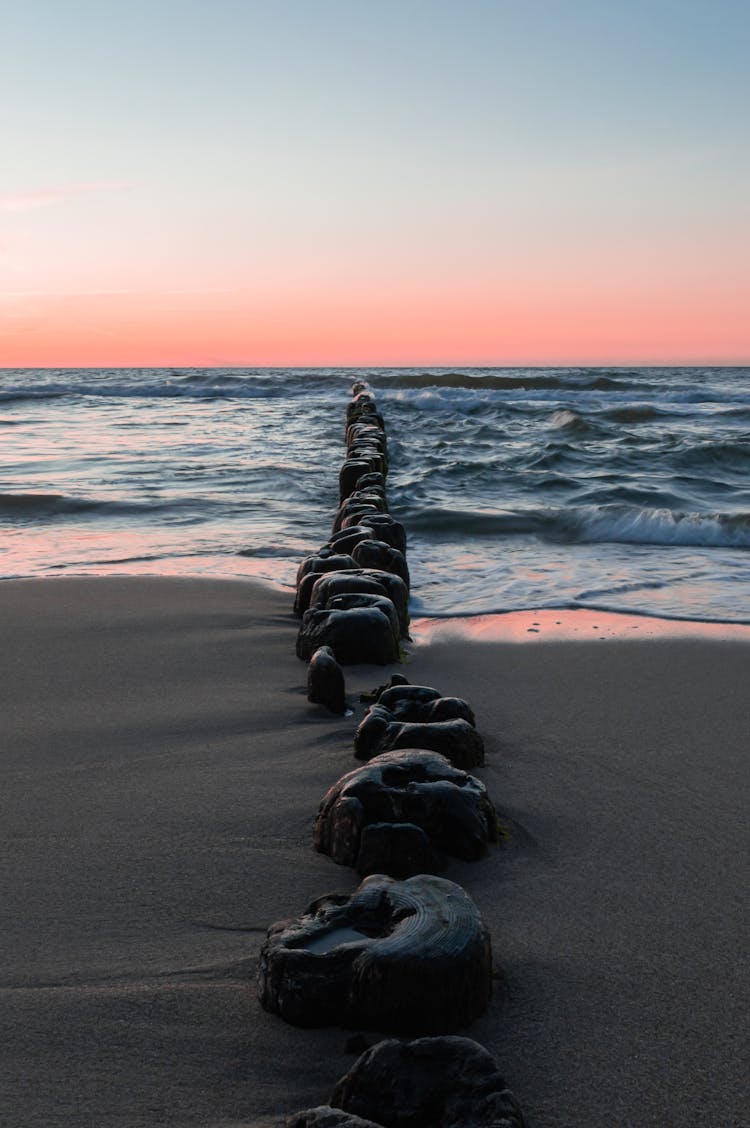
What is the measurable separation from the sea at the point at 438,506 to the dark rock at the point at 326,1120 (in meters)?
3.81

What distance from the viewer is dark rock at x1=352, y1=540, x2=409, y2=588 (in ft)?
14.9

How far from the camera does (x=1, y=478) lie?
32.7ft

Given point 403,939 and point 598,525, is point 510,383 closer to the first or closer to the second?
point 598,525

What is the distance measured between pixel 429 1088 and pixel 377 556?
3331 mm

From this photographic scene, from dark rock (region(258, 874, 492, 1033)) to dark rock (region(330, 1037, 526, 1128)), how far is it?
157mm

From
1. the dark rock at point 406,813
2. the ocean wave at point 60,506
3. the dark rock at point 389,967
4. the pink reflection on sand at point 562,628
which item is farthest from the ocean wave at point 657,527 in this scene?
the dark rock at point 389,967

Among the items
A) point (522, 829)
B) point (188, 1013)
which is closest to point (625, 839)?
point (522, 829)

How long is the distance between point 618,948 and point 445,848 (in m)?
0.44

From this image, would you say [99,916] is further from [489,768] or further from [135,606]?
[135,606]

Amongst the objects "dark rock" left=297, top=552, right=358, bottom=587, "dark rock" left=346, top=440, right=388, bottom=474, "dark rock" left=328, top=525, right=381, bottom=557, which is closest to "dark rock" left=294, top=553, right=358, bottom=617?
"dark rock" left=297, top=552, right=358, bottom=587

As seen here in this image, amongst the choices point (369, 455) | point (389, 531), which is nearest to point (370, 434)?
point (369, 455)

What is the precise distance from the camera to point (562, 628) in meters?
4.70

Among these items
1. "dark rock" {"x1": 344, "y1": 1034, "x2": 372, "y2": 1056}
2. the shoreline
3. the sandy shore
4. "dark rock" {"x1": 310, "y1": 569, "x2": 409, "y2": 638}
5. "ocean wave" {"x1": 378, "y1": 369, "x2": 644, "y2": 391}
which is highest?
"ocean wave" {"x1": 378, "y1": 369, "x2": 644, "y2": 391}

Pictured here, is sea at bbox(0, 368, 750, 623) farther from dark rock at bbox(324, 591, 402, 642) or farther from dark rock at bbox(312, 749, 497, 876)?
dark rock at bbox(312, 749, 497, 876)
